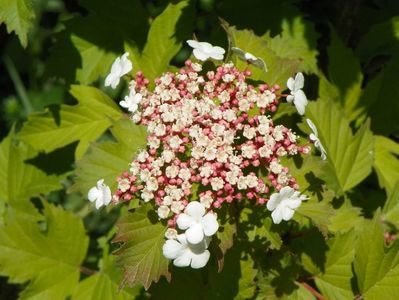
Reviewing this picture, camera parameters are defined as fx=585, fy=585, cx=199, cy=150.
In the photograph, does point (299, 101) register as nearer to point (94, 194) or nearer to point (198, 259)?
point (198, 259)

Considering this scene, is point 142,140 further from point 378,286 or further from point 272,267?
point 378,286

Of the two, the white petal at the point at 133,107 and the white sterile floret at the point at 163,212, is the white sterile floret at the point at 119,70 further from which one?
the white sterile floret at the point at 163,212

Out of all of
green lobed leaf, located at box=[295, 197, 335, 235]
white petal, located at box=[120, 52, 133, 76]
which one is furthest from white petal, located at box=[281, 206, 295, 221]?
white petal, located at box=[120, 52, 133, 76]

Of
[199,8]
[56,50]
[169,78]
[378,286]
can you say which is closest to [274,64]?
[169,78]

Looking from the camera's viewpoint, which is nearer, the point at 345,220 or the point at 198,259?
the point at 198,259

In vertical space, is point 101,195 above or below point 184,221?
below

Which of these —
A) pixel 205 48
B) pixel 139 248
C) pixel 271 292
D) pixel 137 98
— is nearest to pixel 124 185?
pixel 139 248

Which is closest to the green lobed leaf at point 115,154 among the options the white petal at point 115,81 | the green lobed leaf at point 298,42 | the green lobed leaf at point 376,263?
the white petal at point 115,81
